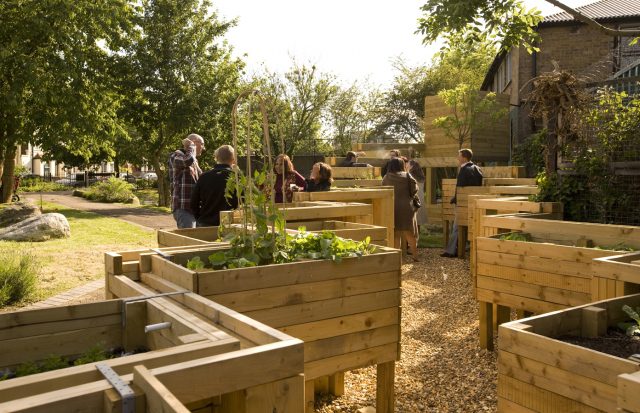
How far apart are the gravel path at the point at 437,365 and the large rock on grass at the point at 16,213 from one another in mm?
11509

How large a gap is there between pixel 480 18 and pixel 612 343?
5.23 m

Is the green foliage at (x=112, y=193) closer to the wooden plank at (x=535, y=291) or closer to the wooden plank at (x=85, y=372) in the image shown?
the wooden plank at (x=535, y=291)

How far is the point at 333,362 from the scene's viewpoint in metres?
4.02

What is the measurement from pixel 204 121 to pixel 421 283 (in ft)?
59.2

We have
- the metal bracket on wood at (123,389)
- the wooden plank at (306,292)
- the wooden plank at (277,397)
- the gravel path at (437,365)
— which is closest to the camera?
the metal bracket on wood at (123,389)

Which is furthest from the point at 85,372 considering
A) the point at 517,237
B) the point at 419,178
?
the point at 419,178

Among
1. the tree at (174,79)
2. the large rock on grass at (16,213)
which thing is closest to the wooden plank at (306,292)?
the large rock on grass at (16,213)

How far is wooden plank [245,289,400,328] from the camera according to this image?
3.73 meters

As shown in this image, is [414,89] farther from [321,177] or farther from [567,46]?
[321,177]

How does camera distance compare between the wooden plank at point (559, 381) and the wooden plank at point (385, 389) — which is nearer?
the wooden plank at point (559, 381)

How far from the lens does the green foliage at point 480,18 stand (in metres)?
7.16

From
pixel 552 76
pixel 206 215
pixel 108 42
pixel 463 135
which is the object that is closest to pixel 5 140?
pixel 108 42

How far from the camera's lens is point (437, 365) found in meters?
5.53

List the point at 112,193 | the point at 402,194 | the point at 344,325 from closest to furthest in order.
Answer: the point at 344,325 < the point at 402,194 < the point at 112,193
